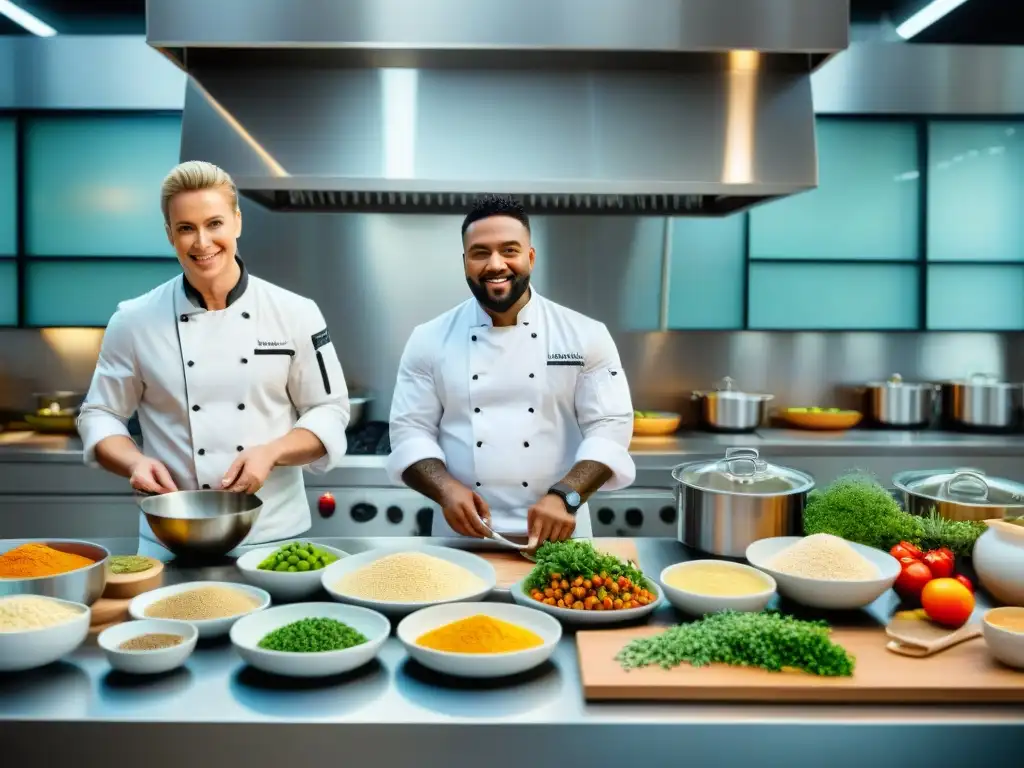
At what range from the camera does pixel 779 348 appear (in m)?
4.66

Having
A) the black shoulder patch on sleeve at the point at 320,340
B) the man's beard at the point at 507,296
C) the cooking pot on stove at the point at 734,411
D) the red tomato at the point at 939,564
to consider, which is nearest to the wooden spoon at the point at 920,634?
the red tomato at the point at 939,564

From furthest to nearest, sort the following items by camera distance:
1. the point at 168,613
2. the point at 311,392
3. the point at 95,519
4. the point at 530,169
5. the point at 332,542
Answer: the point at 95,519 < the point at 530,169 < the point at 311,392 < the point at 332,542 < the point at 168,613

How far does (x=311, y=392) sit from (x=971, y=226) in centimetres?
377

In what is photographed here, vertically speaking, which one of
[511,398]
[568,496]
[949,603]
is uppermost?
[511,398]

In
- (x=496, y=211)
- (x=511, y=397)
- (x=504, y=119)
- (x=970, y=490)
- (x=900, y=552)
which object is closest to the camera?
(x=900, y=552)

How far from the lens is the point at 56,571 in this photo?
5.50 feet

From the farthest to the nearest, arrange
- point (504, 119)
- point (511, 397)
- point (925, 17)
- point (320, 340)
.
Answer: point (925, 17) < point (504, 119) < point (511, 397) < point (320, 340)

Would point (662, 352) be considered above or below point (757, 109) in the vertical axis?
below

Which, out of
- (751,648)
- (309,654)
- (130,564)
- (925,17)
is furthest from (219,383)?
(925,17)

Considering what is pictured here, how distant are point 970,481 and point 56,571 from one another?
2.05 meters

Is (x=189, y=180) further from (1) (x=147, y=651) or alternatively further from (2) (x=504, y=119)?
(2) (x=504, y=119)

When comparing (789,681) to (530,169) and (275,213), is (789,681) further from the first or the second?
(275,213)

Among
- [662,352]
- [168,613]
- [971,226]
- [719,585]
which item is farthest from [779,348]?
[168,613]

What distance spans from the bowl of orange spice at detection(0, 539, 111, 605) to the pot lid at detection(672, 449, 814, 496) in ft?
4.24
